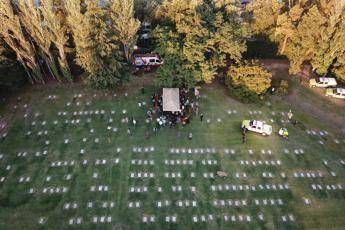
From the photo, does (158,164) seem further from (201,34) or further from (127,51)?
(201,34)

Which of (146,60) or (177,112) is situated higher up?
(146,60)

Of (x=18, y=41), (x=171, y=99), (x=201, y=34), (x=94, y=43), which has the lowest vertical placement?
(x=171, y=99)

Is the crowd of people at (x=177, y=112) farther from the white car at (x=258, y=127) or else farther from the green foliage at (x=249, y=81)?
the white car at (x=258, y=127)

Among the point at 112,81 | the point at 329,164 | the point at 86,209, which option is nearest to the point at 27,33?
the point at 112,81

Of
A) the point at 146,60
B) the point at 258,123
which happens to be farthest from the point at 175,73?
the point at 258,123

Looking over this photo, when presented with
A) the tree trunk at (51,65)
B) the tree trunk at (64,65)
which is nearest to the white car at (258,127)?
the tree trunk at (64,65)

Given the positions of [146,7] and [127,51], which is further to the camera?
[146,7]
